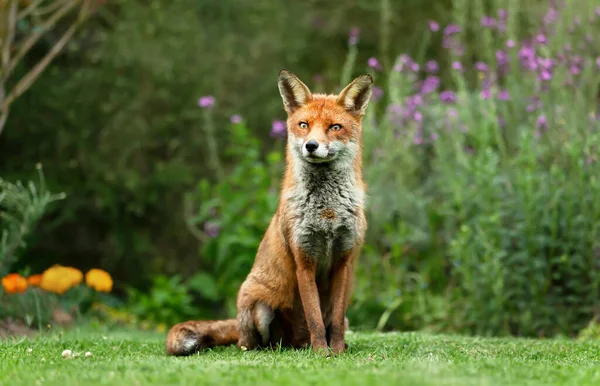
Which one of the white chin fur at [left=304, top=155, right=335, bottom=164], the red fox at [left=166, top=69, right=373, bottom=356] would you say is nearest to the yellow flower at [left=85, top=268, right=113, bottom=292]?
the red fox at [left=166, top=69, right=373, bottom=356]

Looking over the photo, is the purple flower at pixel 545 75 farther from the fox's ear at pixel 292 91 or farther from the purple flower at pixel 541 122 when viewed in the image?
the fox's ear at pixel 292 91

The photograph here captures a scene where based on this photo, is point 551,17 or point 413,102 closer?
point 551,17

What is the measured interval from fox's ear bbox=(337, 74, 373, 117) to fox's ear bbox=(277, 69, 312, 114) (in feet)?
0.77

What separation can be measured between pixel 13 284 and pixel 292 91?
10.5 feet

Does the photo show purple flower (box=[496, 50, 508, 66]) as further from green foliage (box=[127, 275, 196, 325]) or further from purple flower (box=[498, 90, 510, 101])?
green foliage (box=[127, 275, 196, 325])

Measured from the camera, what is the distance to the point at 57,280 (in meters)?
7.41

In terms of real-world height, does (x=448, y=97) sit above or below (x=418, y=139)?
above

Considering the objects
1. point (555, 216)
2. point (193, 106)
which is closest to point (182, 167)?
point (193, 106)

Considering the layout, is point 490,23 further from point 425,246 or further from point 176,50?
point 176,50

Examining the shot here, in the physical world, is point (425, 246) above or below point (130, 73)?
below

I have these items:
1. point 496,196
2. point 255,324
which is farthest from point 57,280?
point 496,196

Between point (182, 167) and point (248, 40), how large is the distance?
2.57 meters

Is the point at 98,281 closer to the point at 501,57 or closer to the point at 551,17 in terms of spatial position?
the point at 501,57

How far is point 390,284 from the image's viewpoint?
26.5 feet
